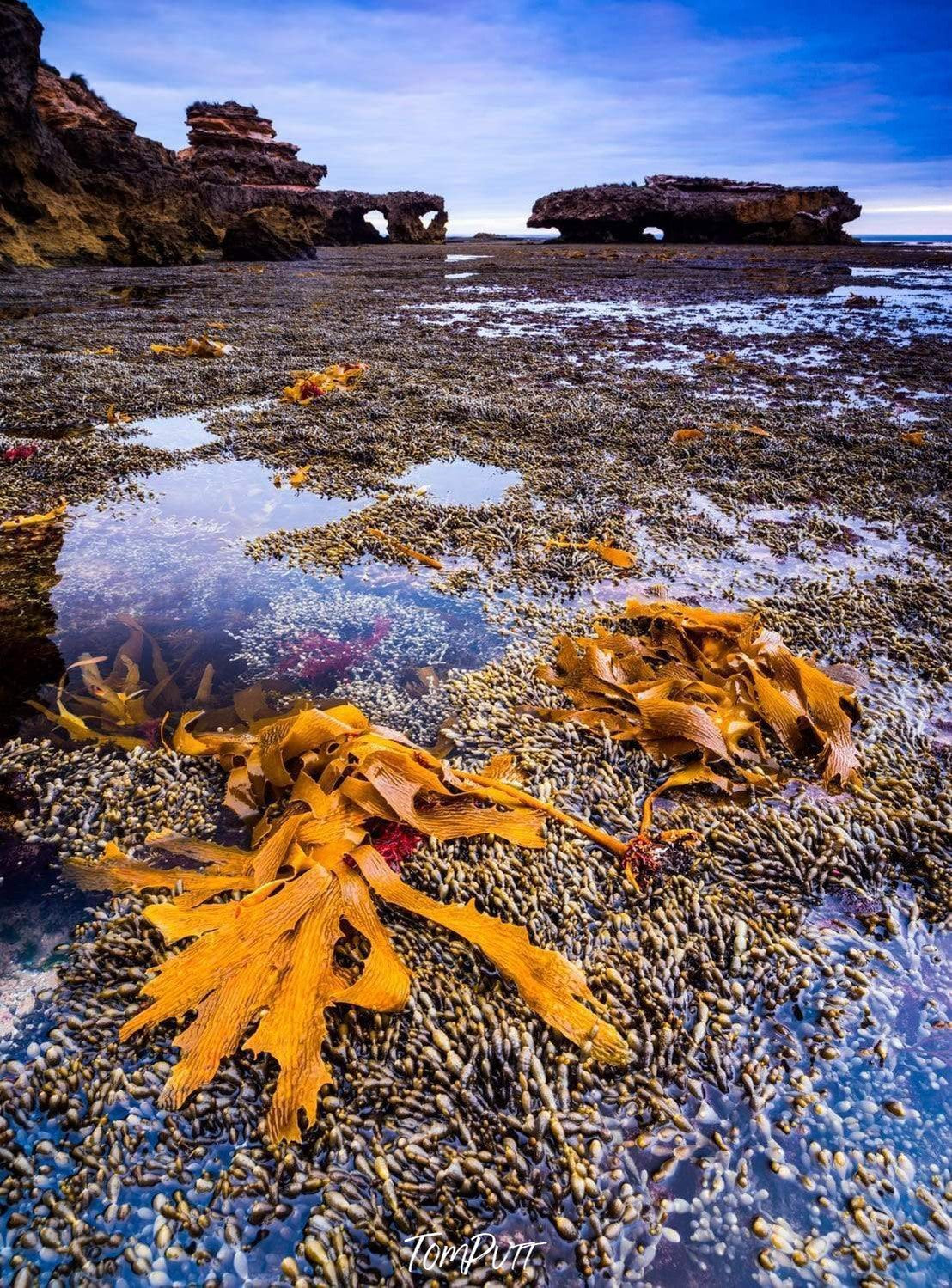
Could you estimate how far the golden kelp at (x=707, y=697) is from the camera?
207cm

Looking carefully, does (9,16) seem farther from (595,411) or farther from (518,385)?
(595,411)

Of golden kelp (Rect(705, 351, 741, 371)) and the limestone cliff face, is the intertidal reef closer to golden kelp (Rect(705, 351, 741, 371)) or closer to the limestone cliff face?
golden kelp (Rect(705, 351, 741, 371))

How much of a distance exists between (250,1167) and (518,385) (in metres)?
6.73

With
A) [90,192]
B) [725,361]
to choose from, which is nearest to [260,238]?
[90,192]

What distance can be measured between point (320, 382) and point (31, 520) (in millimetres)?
3568

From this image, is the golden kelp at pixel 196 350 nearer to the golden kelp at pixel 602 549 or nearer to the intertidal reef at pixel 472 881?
the intertidal reef at pixel 472 881

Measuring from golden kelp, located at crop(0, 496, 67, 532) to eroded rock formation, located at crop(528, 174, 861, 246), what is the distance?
52.3 metres

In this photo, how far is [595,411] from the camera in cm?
586

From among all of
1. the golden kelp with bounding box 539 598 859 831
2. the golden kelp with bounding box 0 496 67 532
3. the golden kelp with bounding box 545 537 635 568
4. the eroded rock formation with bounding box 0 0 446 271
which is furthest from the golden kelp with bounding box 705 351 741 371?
the eroded rock formation with bounding box 0 0 446 271

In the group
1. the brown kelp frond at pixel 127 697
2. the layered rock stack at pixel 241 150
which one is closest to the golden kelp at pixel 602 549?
the brown kelp frond at pixel 127 697

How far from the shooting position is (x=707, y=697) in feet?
7.59

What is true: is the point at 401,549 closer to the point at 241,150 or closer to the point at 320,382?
the point at 320,382

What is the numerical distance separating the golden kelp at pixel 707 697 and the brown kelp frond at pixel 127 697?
1314 mm

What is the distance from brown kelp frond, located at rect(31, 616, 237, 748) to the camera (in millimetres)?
2143
